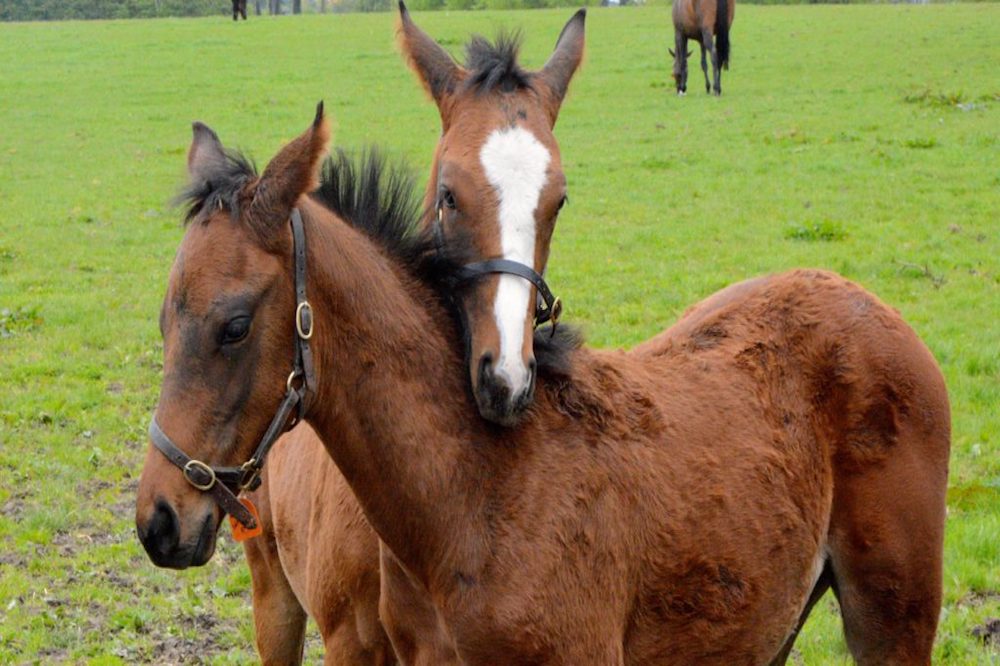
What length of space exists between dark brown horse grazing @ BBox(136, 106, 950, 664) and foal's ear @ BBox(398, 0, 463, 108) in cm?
113

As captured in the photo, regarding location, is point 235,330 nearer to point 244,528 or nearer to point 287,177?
point 287,177

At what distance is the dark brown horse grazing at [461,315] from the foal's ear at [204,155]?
1.23 feet

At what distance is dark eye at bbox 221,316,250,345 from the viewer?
2.57 meters

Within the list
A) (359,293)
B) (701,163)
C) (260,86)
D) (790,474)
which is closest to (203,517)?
(359,293)

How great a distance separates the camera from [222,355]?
8.50 ft

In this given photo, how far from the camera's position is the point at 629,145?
18094mm

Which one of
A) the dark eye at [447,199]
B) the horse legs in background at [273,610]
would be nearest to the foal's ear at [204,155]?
the dark eye at [447,199]

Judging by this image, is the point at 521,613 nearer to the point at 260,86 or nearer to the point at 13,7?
the point at 260,86

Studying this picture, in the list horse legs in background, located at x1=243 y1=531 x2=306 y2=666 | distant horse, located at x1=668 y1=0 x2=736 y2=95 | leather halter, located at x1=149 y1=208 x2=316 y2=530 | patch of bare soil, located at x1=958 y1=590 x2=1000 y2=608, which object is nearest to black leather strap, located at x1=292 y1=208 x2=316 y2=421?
leather halter, located at x1=149 y1=208 x2=316 y2=530

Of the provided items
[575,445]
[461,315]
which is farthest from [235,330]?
[575,445]

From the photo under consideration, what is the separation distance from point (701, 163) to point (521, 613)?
14.2m

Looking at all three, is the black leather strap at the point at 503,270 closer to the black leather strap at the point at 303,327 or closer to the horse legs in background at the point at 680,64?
the black leather strap at the point at 303,327

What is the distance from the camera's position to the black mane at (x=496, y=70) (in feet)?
12.2

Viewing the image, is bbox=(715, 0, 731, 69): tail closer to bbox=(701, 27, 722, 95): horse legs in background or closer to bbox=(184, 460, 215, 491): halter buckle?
bbox=(701, 27, 722, 95): horse legs in background
